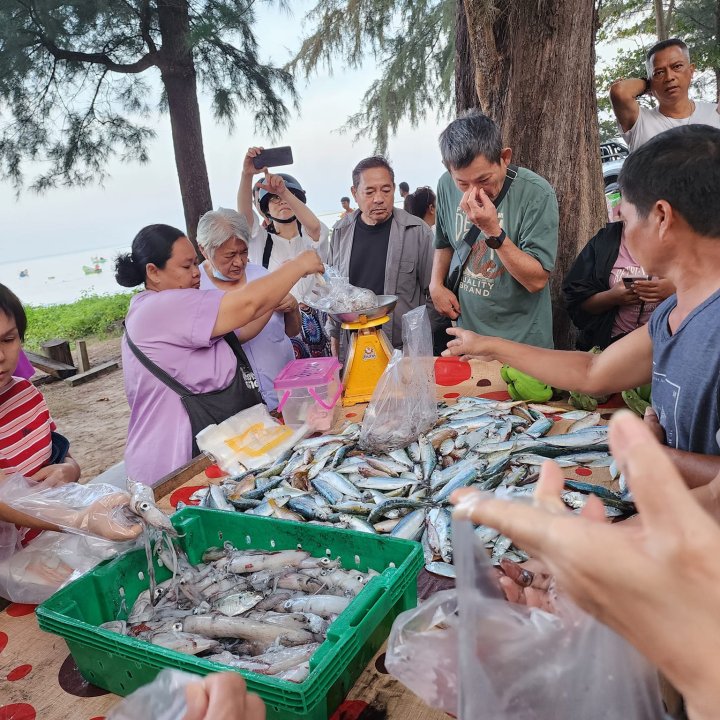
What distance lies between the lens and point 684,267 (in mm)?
1626

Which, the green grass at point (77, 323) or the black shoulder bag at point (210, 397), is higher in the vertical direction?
the black shoulder bag at point (210, 397)

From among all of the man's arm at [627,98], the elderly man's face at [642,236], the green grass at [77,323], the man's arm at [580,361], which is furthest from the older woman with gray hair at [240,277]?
the green grass at [77,323]

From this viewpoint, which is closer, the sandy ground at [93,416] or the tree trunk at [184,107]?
the sandy ground at [93,416]

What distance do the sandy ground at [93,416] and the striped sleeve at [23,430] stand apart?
3.68 meters

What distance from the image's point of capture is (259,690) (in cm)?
108

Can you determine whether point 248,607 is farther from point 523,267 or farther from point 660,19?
point 660,19

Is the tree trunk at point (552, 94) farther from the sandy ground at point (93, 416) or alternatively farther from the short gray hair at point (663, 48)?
the sandy ground at point (93, 416)

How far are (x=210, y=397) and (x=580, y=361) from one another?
1.72 m

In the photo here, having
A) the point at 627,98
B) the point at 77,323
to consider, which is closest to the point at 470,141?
the point at 627,98

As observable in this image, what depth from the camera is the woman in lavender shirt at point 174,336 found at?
8.80 feet

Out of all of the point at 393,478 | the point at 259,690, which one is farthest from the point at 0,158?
the point at 259,690

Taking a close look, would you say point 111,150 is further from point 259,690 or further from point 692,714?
point 692,714

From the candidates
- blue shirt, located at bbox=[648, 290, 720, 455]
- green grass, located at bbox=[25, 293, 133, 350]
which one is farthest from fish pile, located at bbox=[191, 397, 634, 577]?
green grass, located at bbox=[25, 293, 133, 350]

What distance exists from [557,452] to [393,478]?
0.63 m
